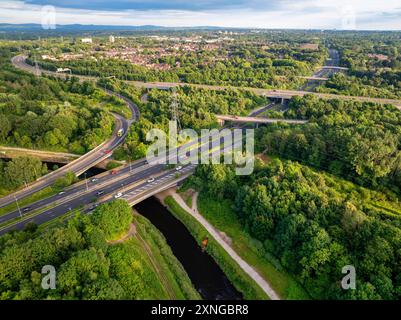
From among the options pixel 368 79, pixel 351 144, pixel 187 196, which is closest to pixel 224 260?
pixel 187 196

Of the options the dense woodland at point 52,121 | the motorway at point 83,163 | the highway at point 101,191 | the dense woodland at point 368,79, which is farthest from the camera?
the dense woodland at point 368,79

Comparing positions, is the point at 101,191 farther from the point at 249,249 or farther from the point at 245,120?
the point at 245,120

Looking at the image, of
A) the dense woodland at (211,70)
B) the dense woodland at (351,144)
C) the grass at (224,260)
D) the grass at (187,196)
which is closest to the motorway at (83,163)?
the grass at (187,196)

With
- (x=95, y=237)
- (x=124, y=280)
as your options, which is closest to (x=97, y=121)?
(x=95, y=237)

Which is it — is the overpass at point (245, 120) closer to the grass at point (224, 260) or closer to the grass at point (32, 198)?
the grass at point (224, 260)

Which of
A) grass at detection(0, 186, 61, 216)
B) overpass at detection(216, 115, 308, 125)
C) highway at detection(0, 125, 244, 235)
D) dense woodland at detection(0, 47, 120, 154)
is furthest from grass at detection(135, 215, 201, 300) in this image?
overpass at detection(216, 115, 308, 125)
